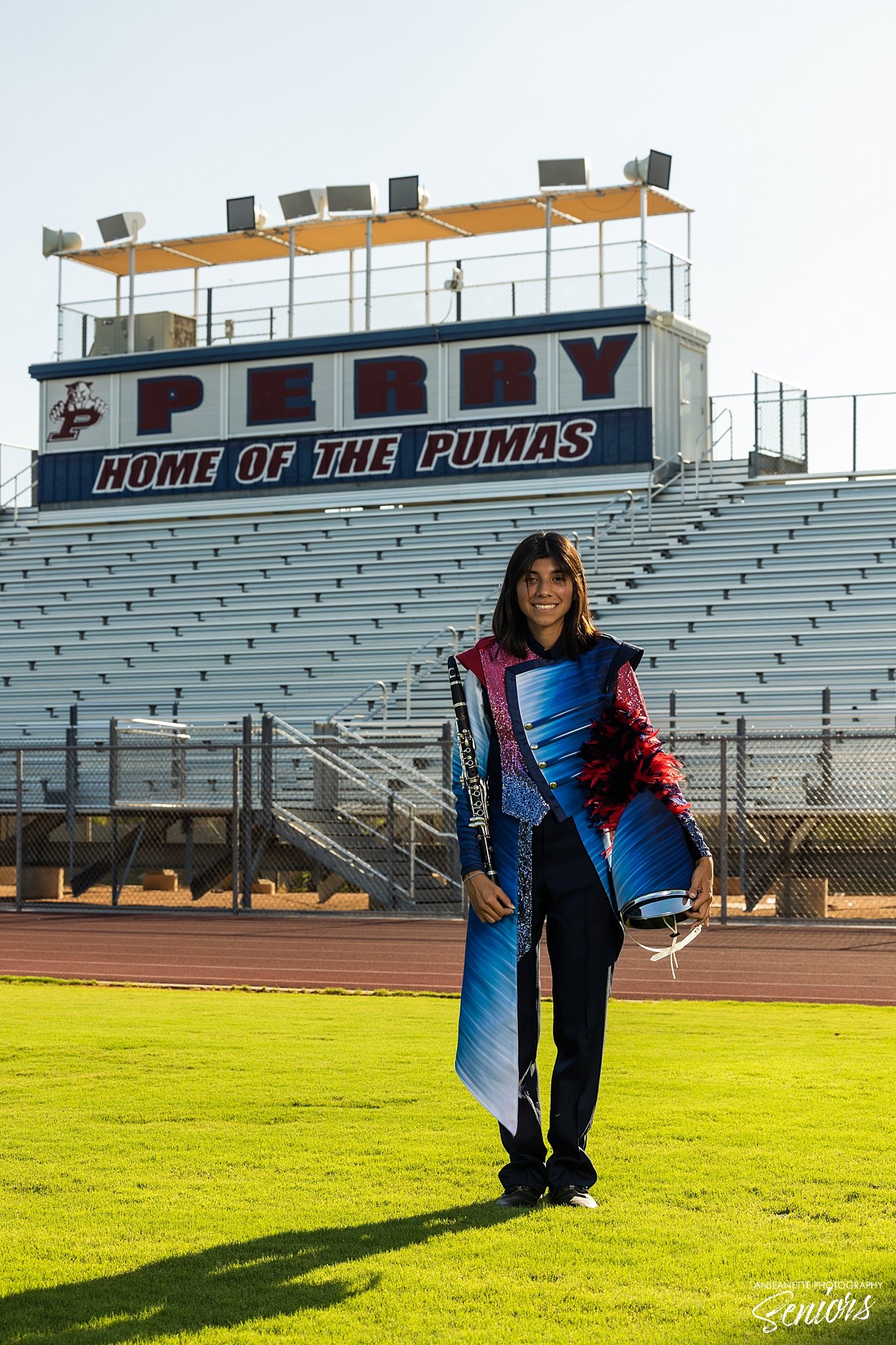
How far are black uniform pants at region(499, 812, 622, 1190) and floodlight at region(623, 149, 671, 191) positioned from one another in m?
24.5

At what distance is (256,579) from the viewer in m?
26.7

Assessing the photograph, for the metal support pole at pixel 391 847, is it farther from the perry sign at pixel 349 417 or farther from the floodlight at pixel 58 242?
the floodlight at pixel 58 242

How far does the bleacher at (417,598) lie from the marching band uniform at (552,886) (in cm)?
1374

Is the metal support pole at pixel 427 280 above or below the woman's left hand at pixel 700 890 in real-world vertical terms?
above

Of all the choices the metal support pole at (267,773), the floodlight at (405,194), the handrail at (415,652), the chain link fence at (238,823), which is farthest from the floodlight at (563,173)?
the metal support pole at (267,773)

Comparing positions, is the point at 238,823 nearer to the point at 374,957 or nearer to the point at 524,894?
the point at 374,957

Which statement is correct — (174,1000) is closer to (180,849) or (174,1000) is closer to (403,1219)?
(403,1219)

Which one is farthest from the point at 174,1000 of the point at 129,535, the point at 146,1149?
the point at 129,535

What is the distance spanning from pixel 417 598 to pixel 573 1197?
20515 mm

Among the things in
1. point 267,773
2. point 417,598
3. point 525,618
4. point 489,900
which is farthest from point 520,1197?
point 417,598

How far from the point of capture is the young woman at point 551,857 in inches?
170

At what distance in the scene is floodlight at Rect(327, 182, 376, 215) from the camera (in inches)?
1136

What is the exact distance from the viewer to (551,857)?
4.38m

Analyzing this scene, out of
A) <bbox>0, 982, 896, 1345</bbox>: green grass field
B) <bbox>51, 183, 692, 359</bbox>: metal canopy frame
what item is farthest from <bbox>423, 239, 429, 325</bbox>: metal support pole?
<bbox>0, 982, 896, 1345</bbox>: green grass field
